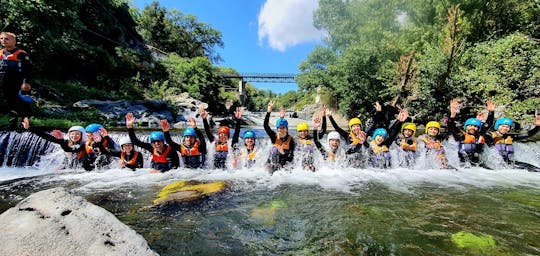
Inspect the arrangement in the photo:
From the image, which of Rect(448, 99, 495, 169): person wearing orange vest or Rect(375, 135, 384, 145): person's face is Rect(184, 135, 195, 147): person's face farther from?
Rect(448, 99, 495, 169): person wearing orange vest

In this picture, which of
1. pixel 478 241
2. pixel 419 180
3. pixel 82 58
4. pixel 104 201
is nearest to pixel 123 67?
pixel 82 58

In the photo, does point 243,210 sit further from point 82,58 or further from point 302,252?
point 82,58

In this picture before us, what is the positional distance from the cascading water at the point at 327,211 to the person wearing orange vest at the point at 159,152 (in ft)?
0.99

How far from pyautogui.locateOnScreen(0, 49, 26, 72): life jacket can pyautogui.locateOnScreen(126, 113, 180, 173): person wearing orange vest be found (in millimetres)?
Answer: 2695

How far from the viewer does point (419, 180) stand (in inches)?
254

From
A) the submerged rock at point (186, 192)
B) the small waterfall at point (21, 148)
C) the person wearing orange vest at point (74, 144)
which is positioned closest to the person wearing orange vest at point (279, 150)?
the submerged rock at point (186, 192)

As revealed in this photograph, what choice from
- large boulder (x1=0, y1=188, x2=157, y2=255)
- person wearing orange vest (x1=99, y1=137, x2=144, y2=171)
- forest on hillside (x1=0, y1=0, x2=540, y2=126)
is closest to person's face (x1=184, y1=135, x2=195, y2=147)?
person wearing orange vest (x1=99, y1=137, x2=144, y2=171)

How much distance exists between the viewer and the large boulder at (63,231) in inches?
74.2

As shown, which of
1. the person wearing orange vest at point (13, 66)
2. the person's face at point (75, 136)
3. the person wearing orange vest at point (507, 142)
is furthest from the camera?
the person wearing orange vest at point (507, 142)

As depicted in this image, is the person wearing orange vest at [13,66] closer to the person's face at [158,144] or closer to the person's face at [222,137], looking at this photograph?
the person's face at [158,144]

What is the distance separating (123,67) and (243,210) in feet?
89.2

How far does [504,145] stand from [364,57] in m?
13.9

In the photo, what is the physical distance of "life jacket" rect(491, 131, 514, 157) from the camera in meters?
8.33

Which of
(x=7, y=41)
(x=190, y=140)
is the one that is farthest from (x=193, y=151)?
(x=7, y=41)
